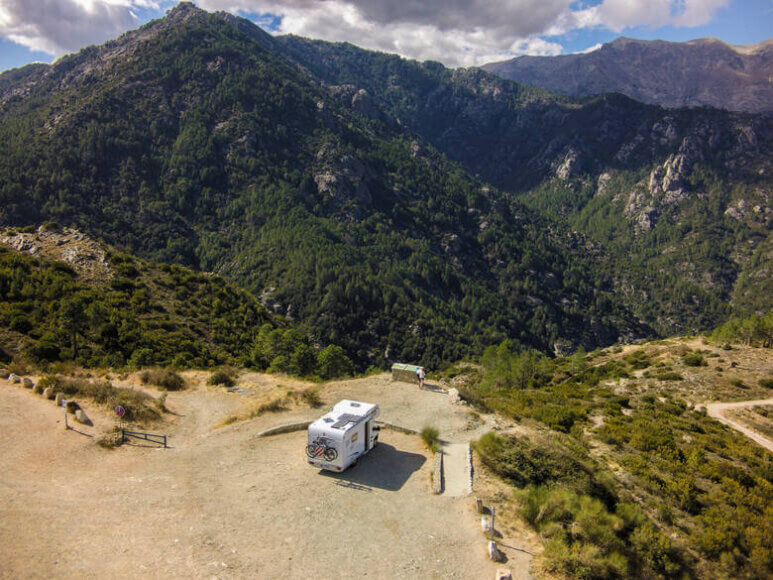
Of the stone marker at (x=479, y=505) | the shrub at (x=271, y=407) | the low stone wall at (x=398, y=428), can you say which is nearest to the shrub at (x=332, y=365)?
the shrub at (x=271, y=407)

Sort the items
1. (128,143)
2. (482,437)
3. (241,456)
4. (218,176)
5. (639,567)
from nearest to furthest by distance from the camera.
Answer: (639,567) < (241,456) < (482,437) < (128,143) < (218,176)

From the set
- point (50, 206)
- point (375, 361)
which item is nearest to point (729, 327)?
point (375, 361)

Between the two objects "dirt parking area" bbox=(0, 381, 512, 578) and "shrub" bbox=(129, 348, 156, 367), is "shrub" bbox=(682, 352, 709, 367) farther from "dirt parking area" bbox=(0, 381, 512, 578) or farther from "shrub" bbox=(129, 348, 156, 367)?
"shrub" bbox=(129, 348, 156, 367)

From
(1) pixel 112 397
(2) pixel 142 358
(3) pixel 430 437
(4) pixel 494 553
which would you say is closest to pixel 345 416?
(3) pixel 430 437

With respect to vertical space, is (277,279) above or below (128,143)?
below

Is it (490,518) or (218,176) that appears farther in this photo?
(218,176)

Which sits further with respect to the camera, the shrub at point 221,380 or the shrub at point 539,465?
the shrub at point 221,380

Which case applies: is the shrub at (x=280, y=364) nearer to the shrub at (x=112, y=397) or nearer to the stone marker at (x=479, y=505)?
the shrub at (x=112, y=397)

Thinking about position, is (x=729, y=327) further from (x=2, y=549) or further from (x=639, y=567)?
(x=2, y=549)

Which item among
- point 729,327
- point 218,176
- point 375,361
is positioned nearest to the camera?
point 729,327
